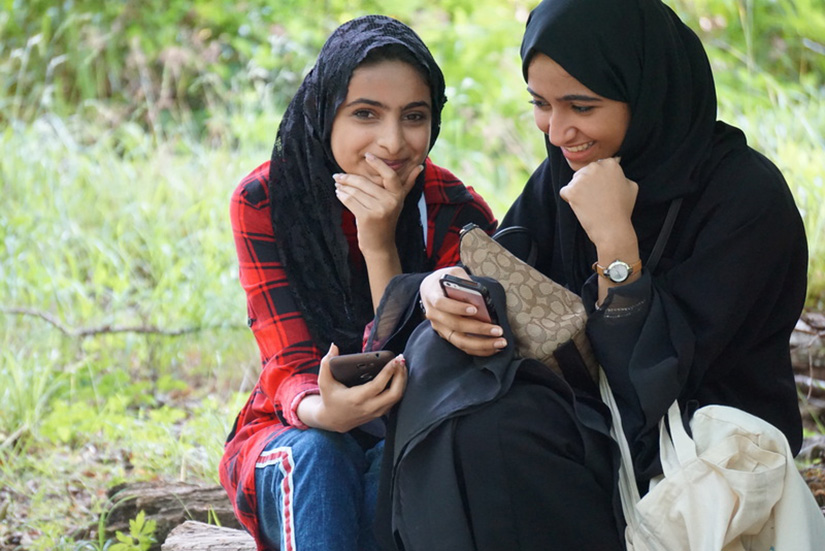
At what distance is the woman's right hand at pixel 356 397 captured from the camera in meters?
2.19

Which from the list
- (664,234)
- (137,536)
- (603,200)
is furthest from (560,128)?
(137,536)

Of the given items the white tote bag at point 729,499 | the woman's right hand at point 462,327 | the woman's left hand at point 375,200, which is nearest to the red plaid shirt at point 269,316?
the woman's left hand at point 375,200

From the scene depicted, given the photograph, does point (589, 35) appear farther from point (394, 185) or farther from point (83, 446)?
point (83, 446)

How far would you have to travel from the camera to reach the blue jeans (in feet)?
7.29

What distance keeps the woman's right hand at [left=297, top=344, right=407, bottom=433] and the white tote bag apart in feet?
1.82

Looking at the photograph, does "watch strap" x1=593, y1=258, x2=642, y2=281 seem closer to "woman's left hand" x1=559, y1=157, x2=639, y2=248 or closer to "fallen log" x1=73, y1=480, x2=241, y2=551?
"woman's left hand" x1=559, y1=157, x2=639, y2=248

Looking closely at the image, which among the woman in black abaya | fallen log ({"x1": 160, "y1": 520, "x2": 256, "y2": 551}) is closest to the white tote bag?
the woman in black abaya

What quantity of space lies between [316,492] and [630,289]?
2.64ft

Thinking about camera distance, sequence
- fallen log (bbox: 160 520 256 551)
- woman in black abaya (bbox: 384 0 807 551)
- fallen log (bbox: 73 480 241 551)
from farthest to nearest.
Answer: fallen log (bbox: 73 480 241 551), fallen log (bbox: 160 520 256 551), woman in black abaya (bbox: 384 0 807 551)

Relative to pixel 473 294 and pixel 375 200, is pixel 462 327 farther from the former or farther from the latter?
pixel 375 200

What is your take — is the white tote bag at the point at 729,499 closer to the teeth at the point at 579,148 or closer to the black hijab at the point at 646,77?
the black hijab at the point at 646,77

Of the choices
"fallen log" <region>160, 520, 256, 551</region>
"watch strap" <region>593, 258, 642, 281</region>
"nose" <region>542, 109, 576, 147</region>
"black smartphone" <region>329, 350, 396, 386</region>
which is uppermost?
"nose" <region>542, 109, 576, 147</region>

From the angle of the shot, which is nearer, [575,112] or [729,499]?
[729,499]

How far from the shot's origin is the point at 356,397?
219 centimetres
